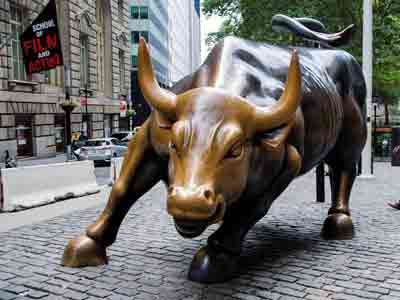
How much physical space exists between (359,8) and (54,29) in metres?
12.4

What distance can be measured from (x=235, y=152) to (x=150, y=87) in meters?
0.93

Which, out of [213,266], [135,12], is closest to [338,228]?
[213,266]

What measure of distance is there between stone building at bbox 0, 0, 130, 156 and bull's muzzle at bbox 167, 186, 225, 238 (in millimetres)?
17135

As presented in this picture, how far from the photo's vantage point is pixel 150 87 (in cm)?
405

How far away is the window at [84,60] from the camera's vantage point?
31.9 metres

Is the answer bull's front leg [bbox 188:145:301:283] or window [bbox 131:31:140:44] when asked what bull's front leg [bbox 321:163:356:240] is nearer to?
bull's front leg [bbox 188:145:301:283]

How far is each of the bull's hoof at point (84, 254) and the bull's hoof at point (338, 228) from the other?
2.81m

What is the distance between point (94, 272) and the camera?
4777 mm

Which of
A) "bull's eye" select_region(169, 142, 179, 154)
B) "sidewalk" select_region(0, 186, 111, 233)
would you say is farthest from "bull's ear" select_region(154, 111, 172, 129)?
"sidewalk" select_region(0, 186, 111, 233)

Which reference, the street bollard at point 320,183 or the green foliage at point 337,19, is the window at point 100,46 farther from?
the street bollard at point 320,183

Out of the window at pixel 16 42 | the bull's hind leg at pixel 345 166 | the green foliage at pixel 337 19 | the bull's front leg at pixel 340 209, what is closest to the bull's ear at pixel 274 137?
the bull's hind leg at pixel 345 166

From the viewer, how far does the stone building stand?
22783 mm

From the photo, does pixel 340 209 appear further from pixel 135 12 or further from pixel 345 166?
pixel 135 12

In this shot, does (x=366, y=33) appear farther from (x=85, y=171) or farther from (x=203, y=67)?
(x=203, y=67)
